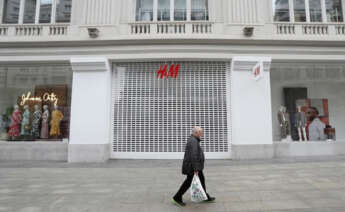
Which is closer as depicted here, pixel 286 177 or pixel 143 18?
A: pixel 286 177

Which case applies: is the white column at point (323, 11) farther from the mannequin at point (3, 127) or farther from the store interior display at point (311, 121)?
the mannequin at point (3, 127)

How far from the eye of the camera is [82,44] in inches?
345

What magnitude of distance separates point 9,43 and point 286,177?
1188 cm

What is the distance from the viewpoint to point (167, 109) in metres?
8.80

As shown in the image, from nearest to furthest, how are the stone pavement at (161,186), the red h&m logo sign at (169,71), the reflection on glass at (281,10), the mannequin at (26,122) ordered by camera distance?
the stone pavement at (161,186) → the red h&m logo sign at (169,71) → the mannequin at (26,122) → the reflection on glass at (281,10)

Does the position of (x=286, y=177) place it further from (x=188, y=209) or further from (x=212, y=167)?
(x=188, y=209)

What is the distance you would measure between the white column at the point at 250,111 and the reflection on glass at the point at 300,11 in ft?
9.05

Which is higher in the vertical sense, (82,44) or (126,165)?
(82,44)

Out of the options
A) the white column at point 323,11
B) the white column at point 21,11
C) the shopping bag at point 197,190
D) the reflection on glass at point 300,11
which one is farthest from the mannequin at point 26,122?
the white column at point 323,11

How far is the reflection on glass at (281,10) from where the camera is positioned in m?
9.18

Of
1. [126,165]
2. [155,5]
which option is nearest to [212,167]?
[126,165]

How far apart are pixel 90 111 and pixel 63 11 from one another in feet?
16.6

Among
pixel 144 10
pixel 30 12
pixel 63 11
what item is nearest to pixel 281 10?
pixel 144 10

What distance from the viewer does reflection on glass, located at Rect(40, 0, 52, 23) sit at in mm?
9352
